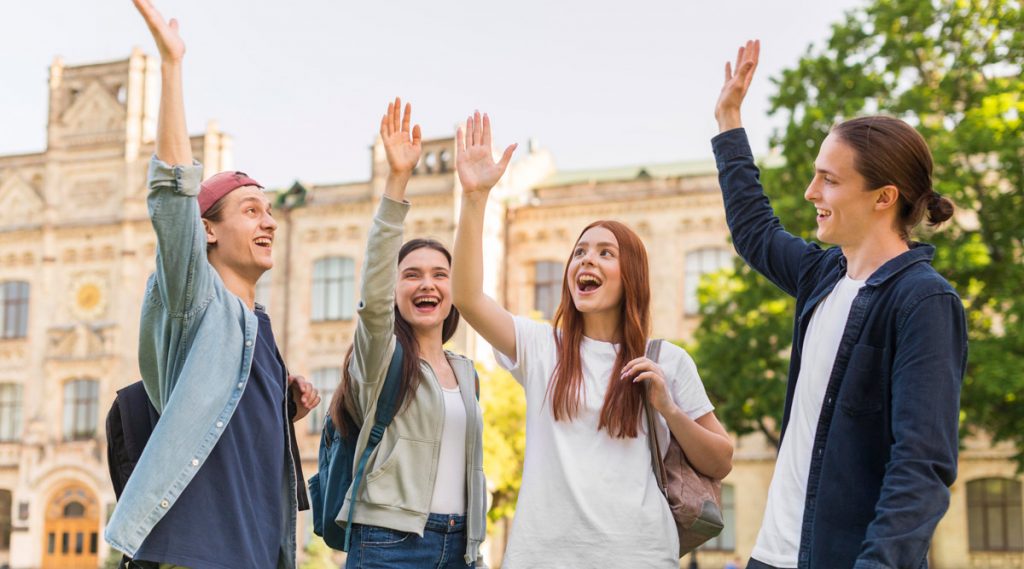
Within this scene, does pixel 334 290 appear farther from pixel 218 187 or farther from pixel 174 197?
pixel 174 197

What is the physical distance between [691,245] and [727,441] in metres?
26.9

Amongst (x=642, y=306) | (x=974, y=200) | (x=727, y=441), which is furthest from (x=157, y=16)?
(x=974, y=200)

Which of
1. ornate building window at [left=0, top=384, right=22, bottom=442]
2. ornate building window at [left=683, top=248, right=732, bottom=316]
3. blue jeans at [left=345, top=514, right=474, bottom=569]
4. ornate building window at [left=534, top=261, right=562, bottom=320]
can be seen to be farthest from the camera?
ornate building window at [left=0, top=384, right=22, bottom=442]

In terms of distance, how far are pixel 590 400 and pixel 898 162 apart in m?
1.53

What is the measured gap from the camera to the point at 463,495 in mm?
5176

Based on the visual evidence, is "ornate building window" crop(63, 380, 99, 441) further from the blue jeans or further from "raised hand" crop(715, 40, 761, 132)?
"raised hand" crop(715, 40, 761, 132)

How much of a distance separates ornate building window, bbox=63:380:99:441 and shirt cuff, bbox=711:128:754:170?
33045mm

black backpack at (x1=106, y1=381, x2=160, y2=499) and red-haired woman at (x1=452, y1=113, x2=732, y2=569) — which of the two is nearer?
black backpack at (x1=106, y1=381, x2=160, y2=499)

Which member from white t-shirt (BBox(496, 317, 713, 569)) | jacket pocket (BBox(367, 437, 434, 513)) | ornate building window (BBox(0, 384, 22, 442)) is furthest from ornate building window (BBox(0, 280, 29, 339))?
white t-shirt (BBox(496, 317, 713, 569))

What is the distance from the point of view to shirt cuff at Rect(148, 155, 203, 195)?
12.7 ft

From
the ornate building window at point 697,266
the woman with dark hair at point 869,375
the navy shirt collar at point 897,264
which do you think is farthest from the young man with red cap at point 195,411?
the ornate building window at point 697,266

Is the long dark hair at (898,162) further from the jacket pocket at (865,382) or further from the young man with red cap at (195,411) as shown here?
the young man with red cap at (195,411)

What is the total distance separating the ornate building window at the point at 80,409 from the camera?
114ft

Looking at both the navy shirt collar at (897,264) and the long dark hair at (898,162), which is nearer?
the navy shirt collar at (897,264)
